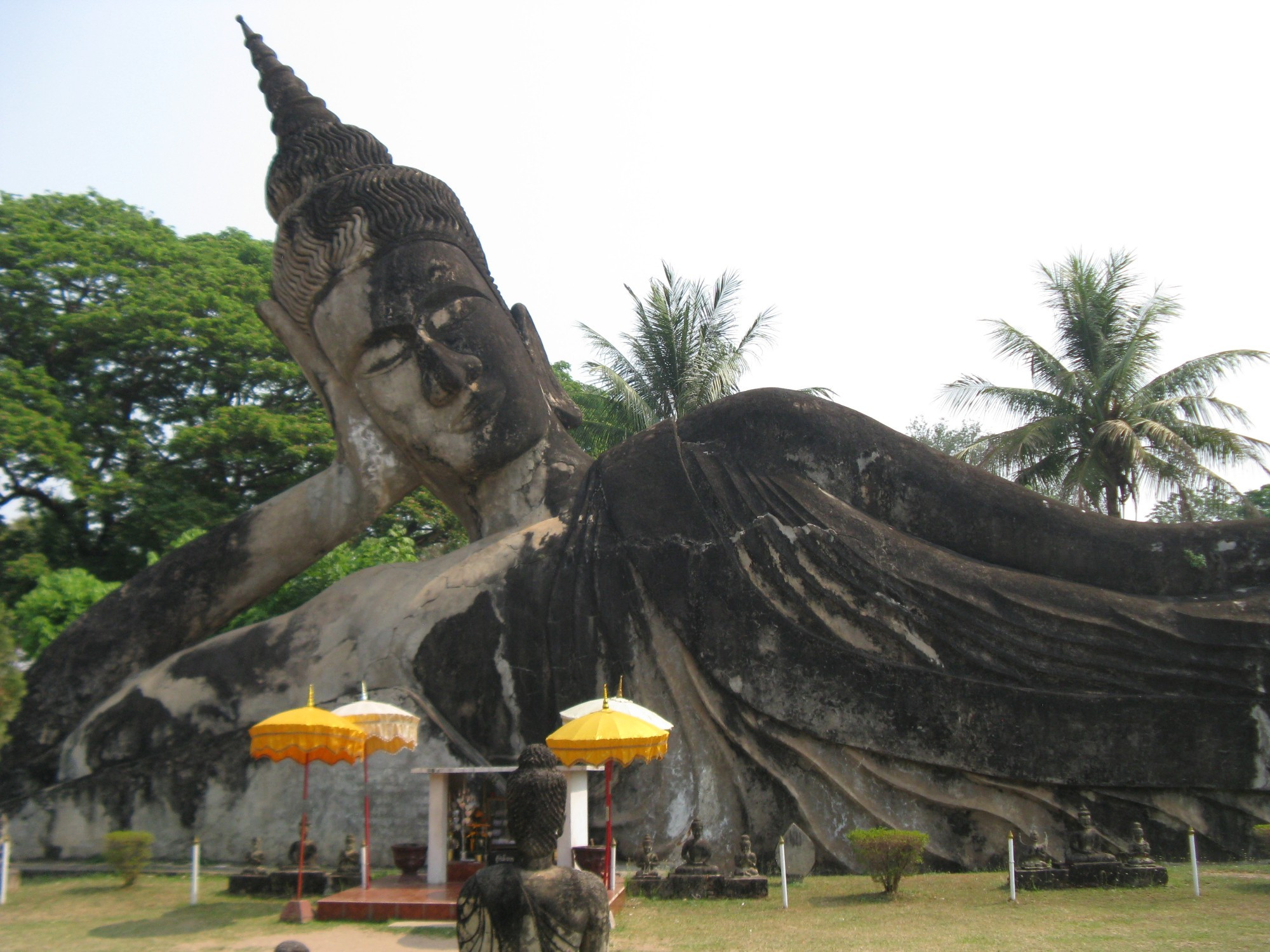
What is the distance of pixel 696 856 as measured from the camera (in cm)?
707

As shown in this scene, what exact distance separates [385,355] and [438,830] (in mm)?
4029

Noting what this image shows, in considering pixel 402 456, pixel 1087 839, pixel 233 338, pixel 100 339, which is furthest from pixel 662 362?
pixel 1087 839

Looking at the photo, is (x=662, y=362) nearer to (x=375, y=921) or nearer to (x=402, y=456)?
(x=402, y=456)

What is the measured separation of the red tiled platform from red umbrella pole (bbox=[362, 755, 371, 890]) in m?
0.22

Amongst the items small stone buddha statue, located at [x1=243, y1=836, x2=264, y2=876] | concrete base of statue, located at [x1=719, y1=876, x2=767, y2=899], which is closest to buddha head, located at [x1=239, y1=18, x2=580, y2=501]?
small stone buddha statue, located at [x1=243, y1=836, x2=264, y2=876]

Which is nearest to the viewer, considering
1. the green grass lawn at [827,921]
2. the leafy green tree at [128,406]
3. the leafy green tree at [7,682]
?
the green grass lawn at [827,921]

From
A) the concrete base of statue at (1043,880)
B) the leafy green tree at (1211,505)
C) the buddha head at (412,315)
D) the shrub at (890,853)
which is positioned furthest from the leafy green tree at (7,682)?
the leafy green tree at (1211,505)

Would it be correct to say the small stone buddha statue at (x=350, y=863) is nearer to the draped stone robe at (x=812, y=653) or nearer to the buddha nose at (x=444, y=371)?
the draped stone robe at (x=812, y=653)

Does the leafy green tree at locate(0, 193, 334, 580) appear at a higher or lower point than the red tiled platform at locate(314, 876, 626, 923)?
higher

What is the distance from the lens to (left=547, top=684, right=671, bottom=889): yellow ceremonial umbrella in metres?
6.01

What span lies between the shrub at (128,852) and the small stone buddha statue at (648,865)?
3.34m

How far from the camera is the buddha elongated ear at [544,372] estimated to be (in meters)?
10.3

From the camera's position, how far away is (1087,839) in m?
6.66

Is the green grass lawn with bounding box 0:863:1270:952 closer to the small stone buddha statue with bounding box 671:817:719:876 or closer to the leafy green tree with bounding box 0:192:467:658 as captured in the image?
the small stone buddha statue with bounding box 671:817:719:876
